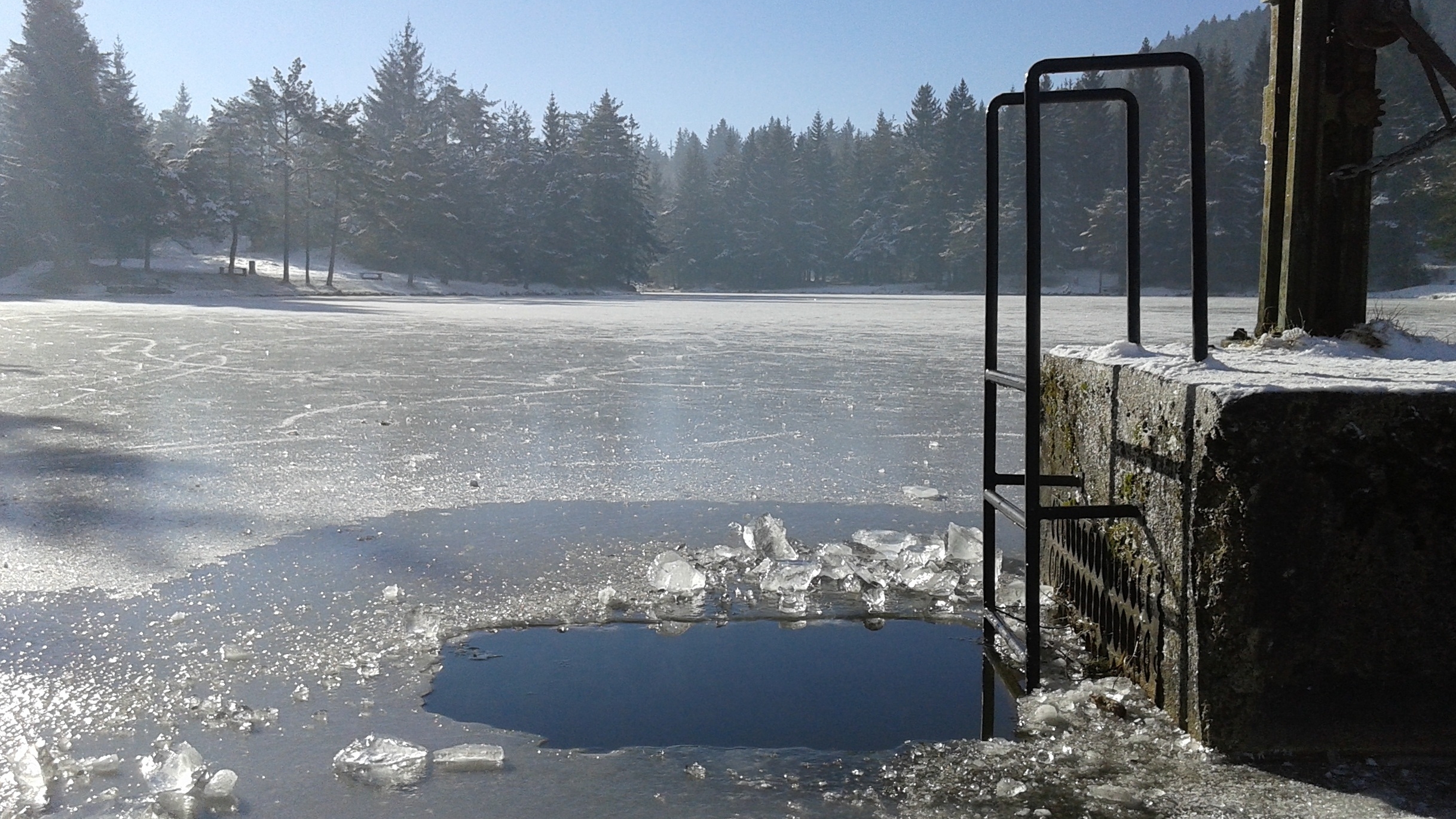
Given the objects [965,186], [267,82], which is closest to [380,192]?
[267,82]

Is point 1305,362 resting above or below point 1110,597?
above

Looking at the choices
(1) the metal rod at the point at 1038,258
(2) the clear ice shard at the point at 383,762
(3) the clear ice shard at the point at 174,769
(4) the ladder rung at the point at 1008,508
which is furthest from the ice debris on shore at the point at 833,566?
(3) the clear ice shard at the point at 174,769

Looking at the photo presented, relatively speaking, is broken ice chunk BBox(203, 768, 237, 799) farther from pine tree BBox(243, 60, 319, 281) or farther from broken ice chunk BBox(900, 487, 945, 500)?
pine tree BBox(243, 60, 319, 281)

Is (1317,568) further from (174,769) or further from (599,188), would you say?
(599,188)

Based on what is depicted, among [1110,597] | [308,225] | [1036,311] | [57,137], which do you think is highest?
[57,137]

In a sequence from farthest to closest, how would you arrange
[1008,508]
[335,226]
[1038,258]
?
[335,226]
[1008,508]
[1038,258]

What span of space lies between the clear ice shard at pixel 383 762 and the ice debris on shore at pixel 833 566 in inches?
51.2

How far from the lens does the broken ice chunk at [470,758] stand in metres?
2.46

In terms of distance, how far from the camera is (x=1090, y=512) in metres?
2.77

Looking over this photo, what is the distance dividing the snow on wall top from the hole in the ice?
99 cm

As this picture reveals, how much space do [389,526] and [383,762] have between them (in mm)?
2510

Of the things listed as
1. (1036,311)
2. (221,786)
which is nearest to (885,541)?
(1036,311)

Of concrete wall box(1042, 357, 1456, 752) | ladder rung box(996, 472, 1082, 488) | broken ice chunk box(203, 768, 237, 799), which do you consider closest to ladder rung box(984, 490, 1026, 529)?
ladder rung box(996, 472, 1082, 488)

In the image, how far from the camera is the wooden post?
376cm
